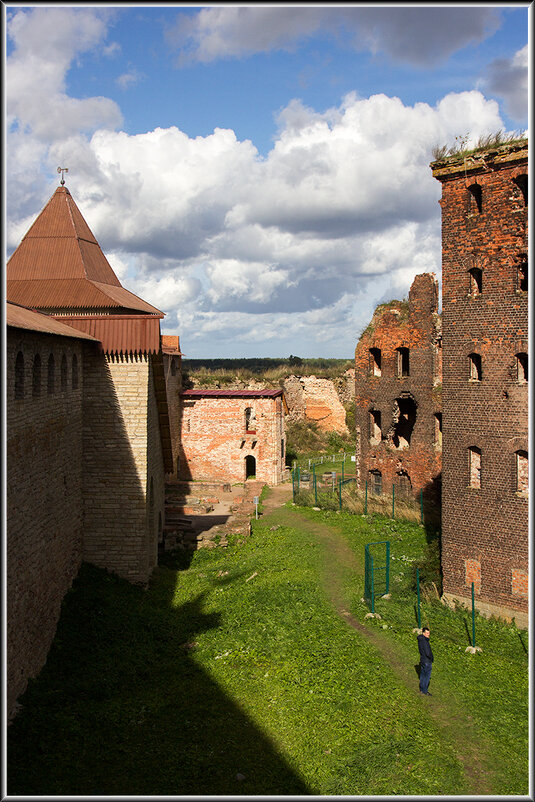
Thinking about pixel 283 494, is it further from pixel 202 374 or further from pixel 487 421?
pixel 487 421

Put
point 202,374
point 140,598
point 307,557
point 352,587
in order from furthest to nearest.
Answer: point 202,374, point 307,557, point 352,587, point 140,598

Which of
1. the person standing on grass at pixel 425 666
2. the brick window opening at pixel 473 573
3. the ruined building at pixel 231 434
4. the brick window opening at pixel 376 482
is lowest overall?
the person standing on grass at pixel 425 666

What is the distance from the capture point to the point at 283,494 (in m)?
29.1

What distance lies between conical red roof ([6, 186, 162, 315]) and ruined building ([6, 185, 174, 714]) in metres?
0.08

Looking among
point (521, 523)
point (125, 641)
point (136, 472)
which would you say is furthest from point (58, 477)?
point (521, 523)

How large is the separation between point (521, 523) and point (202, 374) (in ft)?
91.7

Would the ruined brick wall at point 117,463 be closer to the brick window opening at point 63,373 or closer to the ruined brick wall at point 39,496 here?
the ruined brick wall at point 39,496

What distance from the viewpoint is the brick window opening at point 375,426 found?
86.4ft

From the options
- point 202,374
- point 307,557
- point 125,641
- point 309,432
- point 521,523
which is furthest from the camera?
point 309,432

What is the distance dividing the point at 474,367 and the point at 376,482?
12.4m

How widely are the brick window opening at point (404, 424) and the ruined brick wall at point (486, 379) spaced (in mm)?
10858

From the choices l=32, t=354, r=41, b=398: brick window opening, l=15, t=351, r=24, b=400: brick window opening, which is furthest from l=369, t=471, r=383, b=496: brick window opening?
l=15, t=351, r=24, b=400: brick window opening

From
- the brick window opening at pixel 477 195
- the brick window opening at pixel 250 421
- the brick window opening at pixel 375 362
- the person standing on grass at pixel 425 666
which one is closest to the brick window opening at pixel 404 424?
the brick window opening at pixel 375 362

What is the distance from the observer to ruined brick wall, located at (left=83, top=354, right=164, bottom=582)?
596 inches
